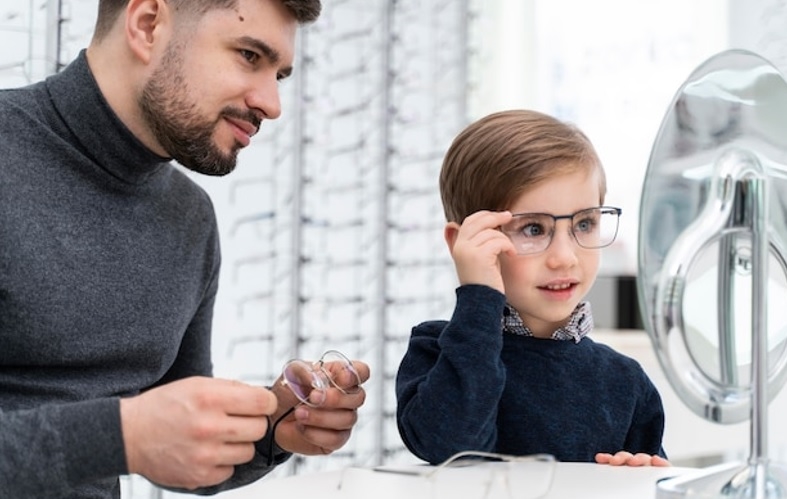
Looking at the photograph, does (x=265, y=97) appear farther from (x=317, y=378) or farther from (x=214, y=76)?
(x=317, y=378)

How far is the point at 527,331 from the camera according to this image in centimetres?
114

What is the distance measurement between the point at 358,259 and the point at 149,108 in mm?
1227

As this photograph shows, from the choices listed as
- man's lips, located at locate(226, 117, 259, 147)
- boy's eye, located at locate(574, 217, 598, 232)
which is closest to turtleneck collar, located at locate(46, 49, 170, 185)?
man's lips, located at locate(226, 117, 259, 147)

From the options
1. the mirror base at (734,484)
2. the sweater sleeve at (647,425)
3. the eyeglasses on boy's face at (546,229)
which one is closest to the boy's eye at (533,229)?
the eyeglasses on boy's face at (546,229)

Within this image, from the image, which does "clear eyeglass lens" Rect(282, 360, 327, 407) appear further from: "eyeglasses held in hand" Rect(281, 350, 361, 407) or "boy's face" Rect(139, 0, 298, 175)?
"boy's face" Rect(139, 0, 298, 175)

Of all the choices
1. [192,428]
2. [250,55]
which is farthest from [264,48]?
[192,428]

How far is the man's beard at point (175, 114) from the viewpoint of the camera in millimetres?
1294

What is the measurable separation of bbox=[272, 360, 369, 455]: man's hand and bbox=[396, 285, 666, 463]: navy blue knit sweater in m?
0.06

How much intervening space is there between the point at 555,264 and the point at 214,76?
20.4 inches

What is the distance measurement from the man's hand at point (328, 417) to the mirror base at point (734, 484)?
39 cm

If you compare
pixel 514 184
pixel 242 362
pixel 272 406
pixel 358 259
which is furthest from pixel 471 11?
pixel 272 406

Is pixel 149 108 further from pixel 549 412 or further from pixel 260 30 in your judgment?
pixel 549 412

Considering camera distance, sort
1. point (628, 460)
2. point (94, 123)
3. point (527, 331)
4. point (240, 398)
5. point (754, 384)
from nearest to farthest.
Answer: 1. point (754, 384)
2. point (240, 398)
3. point (628, 460)
4. point (527, 331)
5. point (94, 123)

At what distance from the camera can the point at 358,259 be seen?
2.49 m
